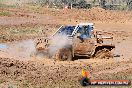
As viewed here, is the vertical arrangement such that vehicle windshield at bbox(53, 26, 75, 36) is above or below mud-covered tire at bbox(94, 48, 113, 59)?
above

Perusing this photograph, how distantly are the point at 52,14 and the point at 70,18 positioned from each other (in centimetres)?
340

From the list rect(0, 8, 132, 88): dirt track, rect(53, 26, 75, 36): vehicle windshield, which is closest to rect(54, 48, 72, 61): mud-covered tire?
rect(0, 8, 132, 88): dirt track

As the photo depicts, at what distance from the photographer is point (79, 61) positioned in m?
18.1

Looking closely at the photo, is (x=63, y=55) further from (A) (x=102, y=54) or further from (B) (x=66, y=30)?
(A) (x=102, y=54)

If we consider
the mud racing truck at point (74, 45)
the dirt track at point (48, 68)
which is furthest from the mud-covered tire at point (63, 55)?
the dirt track at point (48, 68)

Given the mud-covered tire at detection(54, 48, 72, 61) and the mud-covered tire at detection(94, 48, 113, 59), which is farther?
the mud-covered tire at detection(94, 48, 113, 59)

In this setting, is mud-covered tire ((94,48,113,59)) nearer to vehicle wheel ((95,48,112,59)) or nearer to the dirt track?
vehicle wheel ((95,48,112,59))

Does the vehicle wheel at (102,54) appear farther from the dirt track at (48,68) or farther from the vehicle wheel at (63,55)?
the vehicle wheel at (63,55)

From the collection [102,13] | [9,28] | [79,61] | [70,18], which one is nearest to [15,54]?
[79,61]

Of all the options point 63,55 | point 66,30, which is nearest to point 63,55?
point 63,55

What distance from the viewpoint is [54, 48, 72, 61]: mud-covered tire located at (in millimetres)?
17828

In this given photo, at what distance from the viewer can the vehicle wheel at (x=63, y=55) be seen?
1783 cm

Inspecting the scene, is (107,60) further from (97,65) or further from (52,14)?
(52,14)

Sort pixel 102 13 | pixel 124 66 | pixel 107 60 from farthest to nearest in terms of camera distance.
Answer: pixel 102 13, pixel 107 60, pixel 124 66
